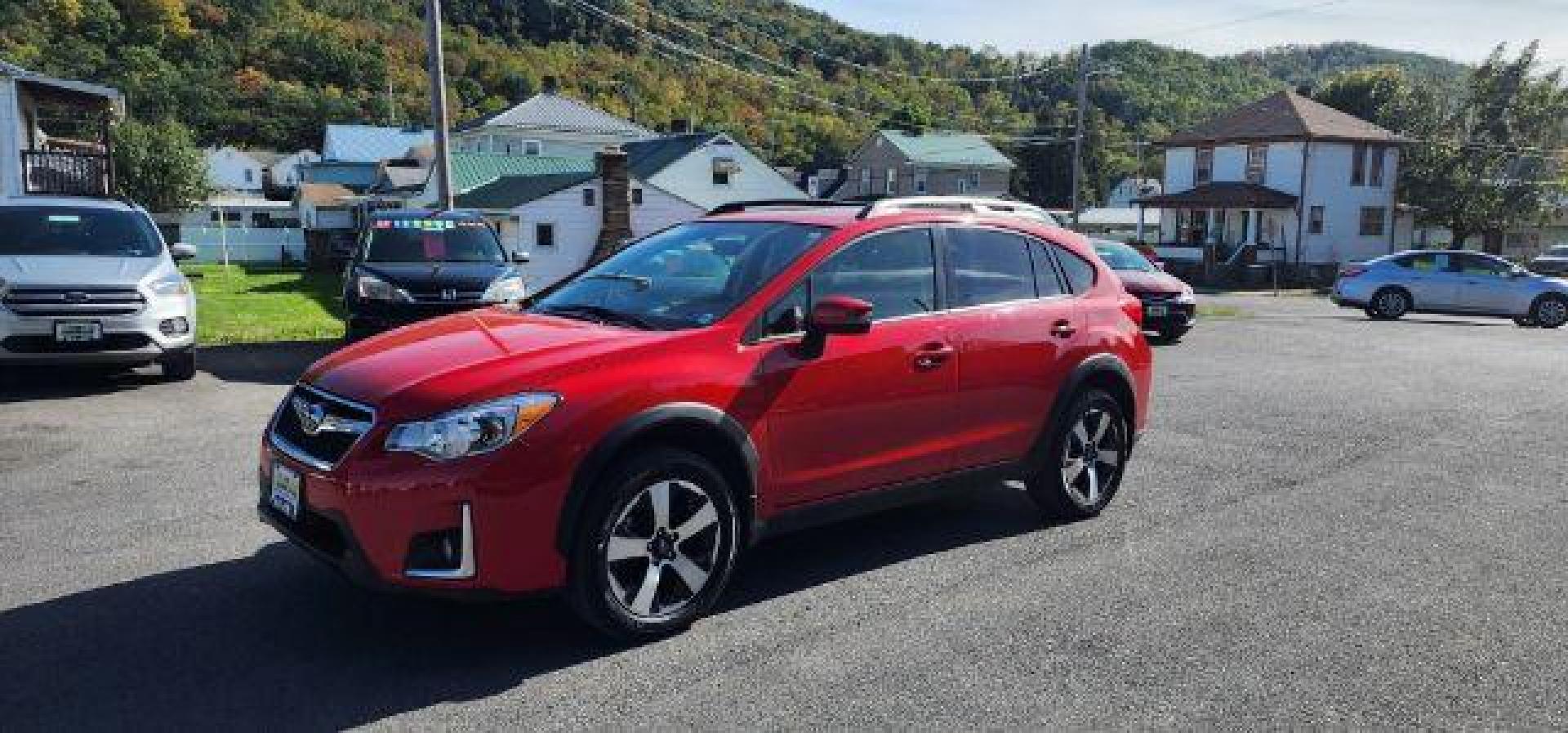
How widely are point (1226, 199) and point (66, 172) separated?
40232 millimetres

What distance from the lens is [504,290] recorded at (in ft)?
37.3

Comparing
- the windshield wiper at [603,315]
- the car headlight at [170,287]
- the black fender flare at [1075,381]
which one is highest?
the windshield wiper at [603,315]

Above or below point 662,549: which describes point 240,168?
above

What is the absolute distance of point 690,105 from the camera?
241 ft

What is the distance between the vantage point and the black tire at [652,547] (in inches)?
156

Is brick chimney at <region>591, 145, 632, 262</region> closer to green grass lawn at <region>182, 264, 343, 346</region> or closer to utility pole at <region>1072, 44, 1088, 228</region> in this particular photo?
green grass lawn at <region>182, 264, 343, 346</region>

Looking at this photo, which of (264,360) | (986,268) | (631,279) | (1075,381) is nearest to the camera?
(631,279)

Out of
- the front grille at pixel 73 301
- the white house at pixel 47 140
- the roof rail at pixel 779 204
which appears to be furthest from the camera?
the white house at pixel 47 140

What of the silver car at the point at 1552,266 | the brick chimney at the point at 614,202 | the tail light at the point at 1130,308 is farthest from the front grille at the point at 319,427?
the silver car at the point at 1552,266

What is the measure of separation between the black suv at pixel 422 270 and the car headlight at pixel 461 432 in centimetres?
736

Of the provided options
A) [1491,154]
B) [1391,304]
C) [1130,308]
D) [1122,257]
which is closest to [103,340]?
[1130,308]

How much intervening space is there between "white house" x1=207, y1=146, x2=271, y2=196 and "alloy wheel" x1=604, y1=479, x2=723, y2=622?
9742 centimetres

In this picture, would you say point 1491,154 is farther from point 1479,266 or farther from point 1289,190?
point 1479,266

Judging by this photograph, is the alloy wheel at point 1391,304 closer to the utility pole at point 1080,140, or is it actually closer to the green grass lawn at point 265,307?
the utility pole at point 1080,140
